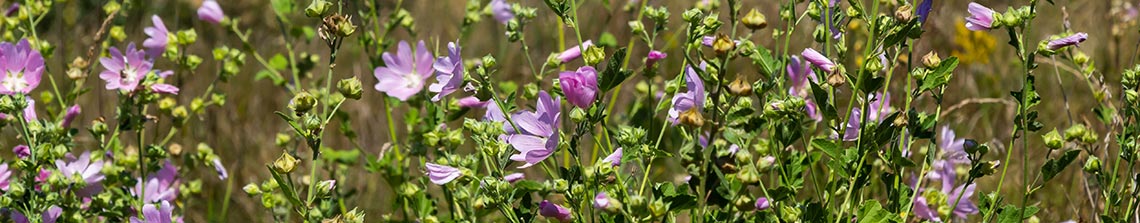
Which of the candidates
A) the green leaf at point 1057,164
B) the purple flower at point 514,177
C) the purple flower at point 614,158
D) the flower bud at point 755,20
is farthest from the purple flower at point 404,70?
the green leaf at point 1057,164

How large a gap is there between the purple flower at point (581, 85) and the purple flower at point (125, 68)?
86cm

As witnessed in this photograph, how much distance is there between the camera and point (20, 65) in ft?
5.69

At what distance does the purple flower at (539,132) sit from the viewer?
1.27 m

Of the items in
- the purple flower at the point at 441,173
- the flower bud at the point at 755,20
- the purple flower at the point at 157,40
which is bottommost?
the purple flower at the point at 157,40

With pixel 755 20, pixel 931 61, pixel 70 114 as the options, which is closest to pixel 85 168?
pixel 70 114

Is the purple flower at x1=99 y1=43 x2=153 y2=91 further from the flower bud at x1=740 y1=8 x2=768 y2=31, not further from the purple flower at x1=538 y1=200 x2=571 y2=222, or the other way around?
the flower bud at x1=740 y1=8 x2=768 y2=31

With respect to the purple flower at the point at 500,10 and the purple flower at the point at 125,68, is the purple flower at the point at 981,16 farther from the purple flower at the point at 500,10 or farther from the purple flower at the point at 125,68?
the purple flower at the point at 125,68

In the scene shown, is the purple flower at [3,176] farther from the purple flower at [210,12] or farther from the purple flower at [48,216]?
the purple flower at [210,12]

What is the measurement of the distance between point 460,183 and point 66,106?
2.59 ft

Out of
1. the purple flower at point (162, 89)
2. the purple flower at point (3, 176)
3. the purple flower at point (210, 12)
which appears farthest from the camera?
the purple flower at point (210, 12)

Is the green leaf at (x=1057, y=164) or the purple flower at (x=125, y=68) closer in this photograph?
the green leaf at (x=1057, y=164)

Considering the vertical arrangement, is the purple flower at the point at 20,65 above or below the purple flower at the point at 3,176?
above

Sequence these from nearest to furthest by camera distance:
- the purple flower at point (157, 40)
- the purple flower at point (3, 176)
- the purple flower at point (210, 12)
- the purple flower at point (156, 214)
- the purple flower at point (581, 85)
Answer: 1. the purple flower at point (581, 85)
2. the purple flower at point (156, 214)
3. the purple flower at point (3, 176)
4. the purple flower at point (157, 40)
5. the purple flower at point (210, 12)

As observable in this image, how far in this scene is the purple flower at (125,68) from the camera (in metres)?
1.83
